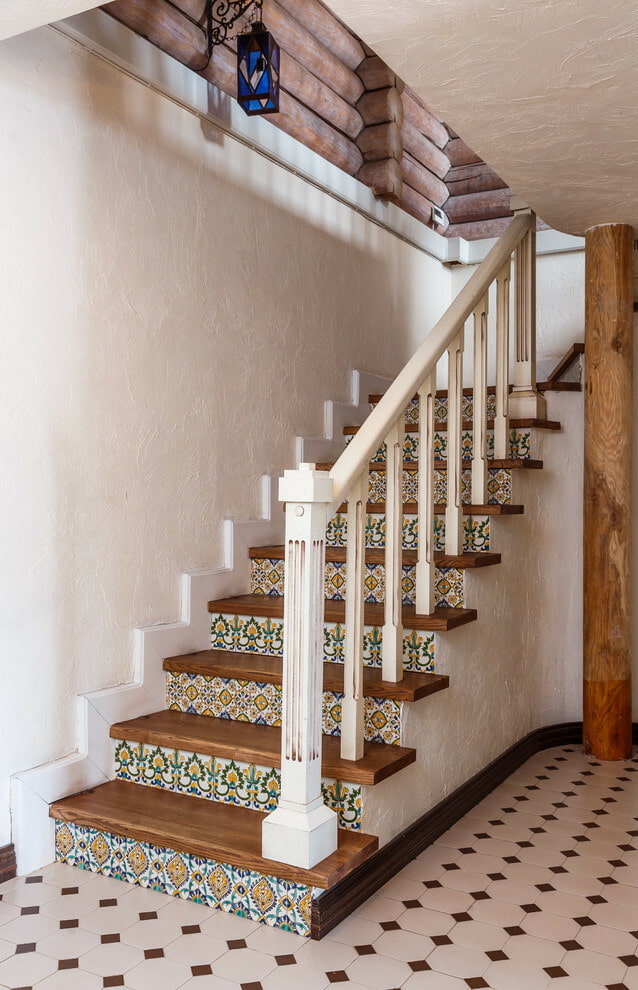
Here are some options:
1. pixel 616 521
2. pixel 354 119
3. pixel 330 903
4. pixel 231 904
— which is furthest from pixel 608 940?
pixel 354 119

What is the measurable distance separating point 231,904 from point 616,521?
234cm

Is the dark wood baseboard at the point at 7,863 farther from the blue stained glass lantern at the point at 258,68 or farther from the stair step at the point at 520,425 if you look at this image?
the blue stained glass lantern at the point at 258,68

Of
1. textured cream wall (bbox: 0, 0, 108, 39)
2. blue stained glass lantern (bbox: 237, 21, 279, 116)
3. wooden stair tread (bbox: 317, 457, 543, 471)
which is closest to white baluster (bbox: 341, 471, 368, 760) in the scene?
wooden stair tread (bbox: 317, 457, 543, 471)

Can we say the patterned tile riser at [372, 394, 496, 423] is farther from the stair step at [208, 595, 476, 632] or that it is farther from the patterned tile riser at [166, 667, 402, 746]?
the patterned tile riser at [166, 667, 402, 746]

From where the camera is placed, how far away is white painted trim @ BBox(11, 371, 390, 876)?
8.90 feet

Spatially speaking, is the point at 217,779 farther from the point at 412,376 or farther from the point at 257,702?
the point at 412,376

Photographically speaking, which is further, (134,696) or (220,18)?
(220,18)

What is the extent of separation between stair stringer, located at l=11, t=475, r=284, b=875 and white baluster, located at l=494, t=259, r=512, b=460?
102 centimetres

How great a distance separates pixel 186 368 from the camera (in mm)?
3434

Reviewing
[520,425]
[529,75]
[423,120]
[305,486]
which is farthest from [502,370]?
[423,120]

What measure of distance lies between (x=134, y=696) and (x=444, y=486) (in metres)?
1.67

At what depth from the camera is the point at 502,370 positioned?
3758mm

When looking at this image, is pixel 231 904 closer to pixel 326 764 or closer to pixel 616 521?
pixel 326 764

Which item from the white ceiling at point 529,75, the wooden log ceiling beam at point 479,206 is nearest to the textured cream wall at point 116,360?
the white ceiling at point 529,75
